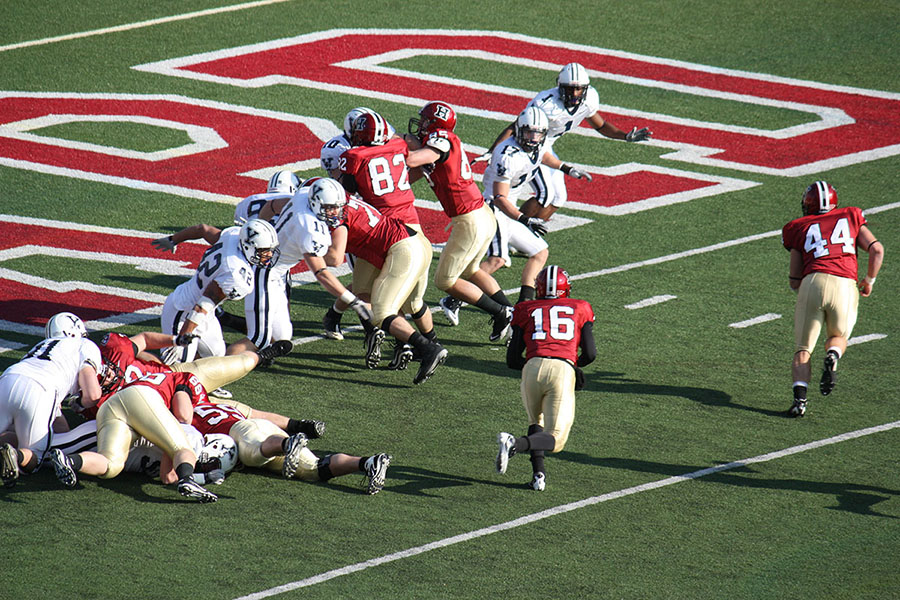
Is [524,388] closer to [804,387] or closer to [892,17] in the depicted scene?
[804,387]

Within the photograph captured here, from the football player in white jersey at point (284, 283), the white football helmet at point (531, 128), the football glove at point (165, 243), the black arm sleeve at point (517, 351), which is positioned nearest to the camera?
the black arm sleeve at point (517, 351)

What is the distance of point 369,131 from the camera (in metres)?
10.9

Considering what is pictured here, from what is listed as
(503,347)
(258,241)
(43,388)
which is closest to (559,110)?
(503,347)

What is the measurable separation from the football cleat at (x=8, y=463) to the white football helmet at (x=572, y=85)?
7341 mm

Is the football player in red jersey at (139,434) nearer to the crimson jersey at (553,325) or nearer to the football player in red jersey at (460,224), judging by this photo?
the crimson jersey at (553,325)

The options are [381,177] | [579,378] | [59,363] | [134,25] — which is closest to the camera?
[59,363]

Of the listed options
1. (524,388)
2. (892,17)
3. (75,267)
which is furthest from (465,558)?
(892,17)

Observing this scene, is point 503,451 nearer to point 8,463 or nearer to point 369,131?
point 8,463

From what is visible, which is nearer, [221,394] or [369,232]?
[221,394]

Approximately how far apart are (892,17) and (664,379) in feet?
42.7

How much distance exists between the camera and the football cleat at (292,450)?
8180mm

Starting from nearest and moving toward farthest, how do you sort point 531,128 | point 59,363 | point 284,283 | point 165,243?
point 59,363 → point 284,283 → point 165,243 → point 531,128

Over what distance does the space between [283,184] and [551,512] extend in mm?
4539

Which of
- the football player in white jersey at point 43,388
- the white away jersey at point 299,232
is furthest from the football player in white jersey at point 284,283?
the football player in white jersey at point 43,388
